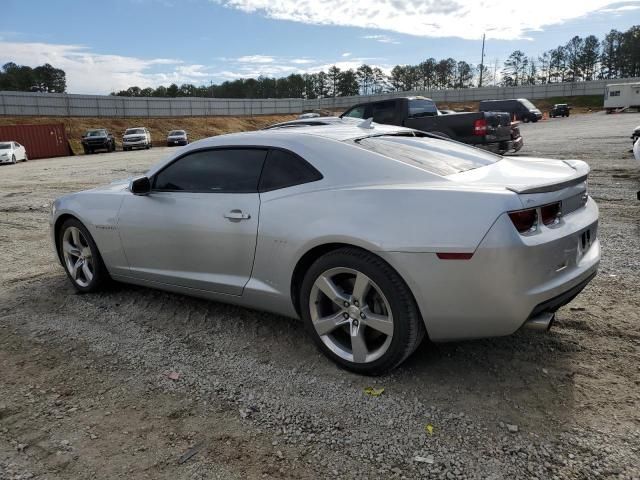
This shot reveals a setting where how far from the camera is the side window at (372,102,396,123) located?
13.4 metres

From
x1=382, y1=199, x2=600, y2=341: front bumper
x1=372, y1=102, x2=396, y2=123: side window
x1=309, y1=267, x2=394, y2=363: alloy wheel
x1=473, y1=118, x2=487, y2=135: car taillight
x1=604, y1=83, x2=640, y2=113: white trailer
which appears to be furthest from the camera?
x1=604, y1=83, x2=640, y2=113: white trailer

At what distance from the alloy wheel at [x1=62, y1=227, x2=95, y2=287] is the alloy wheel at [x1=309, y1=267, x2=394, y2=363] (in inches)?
100

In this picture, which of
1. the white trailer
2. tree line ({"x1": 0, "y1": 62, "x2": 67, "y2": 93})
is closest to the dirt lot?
the white trailer

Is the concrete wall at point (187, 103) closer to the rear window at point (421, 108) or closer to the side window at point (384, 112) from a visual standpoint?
the side window at point (384, 112)

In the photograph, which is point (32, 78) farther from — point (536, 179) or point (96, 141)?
point (536, 179)

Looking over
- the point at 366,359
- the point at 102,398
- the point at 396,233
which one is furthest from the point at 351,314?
the point at 102,398

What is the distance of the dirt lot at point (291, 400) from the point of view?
7.97 ft

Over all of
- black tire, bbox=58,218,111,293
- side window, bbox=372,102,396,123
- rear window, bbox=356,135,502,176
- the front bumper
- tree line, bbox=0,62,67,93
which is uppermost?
tree line, bbox=0,62,67,93

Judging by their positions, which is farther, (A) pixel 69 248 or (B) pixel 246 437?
(A) pixel 69 248

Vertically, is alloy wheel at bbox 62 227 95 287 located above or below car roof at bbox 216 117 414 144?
below

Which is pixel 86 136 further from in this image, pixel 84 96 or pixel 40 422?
pixel 40 422

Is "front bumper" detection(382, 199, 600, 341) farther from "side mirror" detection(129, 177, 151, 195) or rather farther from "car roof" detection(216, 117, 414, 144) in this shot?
"side mirror" detection(129, 177, 151, 195)

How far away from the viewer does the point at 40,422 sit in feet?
9.36

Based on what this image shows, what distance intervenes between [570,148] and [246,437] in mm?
16627
